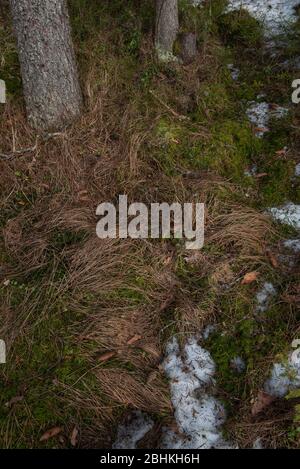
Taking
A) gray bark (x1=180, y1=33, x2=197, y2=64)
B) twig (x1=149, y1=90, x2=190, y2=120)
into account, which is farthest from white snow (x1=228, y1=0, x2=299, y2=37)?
twig (x1=149, y1=90, x2=190, y2=120)

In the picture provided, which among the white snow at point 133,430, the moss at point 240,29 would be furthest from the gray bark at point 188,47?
the white snow at point 133,430

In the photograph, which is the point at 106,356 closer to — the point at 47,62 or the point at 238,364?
the point at 238,364

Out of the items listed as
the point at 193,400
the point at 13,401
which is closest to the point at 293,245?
the point at 193,400

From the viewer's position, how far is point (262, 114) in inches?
161

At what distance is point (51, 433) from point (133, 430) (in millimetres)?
517

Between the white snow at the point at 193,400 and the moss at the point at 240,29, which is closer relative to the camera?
the white snow at the point at 193,400

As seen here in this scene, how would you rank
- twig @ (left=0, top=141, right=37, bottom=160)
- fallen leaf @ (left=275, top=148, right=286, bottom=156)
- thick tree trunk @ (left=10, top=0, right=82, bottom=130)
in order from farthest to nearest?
fallen leaf @ (left=275, top=148, right=286, bottom=156), twig @ (left=0, top=141, right=37, bottom=160), thick tree trunk @ (left=10, top=0, right=82, bottom=130)

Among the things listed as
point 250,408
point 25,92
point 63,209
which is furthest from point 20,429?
point 25,92

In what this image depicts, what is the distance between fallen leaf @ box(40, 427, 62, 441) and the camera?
2.52 m

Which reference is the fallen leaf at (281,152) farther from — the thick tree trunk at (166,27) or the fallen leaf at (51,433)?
the fallen leaf at (51,433)

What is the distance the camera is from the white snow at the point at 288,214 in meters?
3.33

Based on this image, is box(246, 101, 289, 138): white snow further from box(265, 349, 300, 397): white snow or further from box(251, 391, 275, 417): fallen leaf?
box(251, 391, 275, 417): fallen leaf

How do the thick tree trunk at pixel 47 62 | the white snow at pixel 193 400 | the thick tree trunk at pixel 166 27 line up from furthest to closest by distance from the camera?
the thick tree trunk at pixel 166 27 < the thick tree trunk at pixel 47 62 < the white snow at pixel 193 400

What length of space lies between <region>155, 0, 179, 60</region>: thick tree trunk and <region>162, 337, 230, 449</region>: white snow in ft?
9.87
